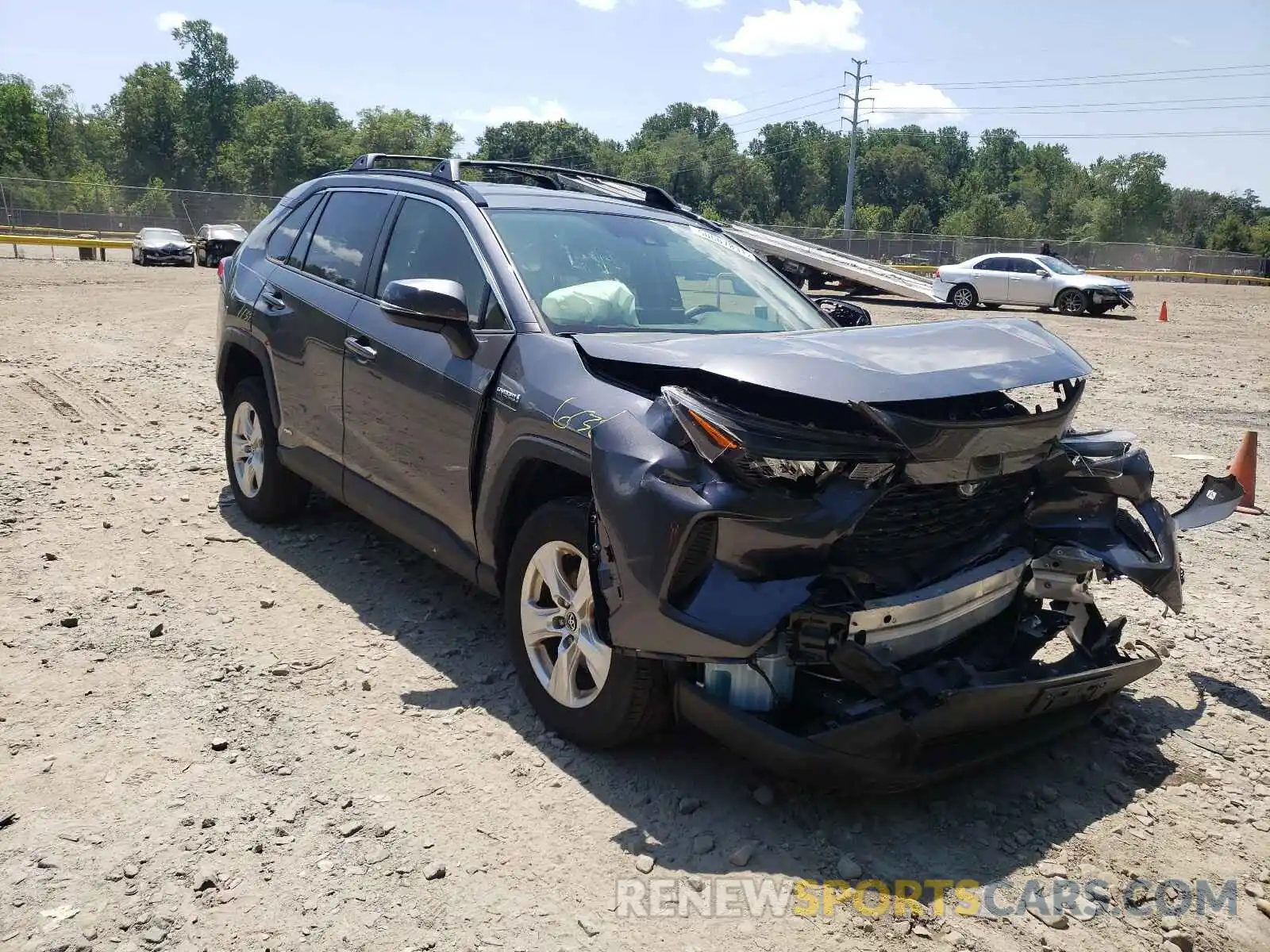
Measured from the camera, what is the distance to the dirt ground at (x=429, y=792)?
9.00 ft

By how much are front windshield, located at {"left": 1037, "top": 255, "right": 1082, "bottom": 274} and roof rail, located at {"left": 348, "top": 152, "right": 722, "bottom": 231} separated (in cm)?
2119

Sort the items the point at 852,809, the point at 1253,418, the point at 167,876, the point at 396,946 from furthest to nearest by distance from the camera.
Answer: the point at 1253,418, the point at 852,809, the point at 167,876, the point at 396,946

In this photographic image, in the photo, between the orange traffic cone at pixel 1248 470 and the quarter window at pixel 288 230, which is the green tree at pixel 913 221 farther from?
the quarter window at pixel 288 230

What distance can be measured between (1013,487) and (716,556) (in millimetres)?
1315

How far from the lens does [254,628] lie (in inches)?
183

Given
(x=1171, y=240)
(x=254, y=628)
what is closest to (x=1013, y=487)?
(x=254, y=628)

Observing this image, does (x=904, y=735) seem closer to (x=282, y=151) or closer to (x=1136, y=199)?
(x=282, y=151)

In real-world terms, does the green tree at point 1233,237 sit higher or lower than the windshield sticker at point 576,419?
higher

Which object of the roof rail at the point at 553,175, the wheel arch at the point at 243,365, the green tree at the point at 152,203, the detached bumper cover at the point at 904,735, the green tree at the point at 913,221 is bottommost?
the detached bumper cover at the point at 904,735

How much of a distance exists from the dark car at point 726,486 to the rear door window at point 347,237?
3 centimetres

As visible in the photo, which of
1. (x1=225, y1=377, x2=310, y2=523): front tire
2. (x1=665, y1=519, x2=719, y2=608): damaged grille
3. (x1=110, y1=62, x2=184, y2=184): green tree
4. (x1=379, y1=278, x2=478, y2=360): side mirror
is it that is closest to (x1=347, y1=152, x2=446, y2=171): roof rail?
(x1=225, y1=377, x2=310, y2=523): front tire

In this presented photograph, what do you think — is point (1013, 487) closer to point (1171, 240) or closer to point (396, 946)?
point (396, 946)

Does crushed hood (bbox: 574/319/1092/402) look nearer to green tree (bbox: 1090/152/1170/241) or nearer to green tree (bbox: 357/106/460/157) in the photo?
green tree (bbox: 357/106/460/157)

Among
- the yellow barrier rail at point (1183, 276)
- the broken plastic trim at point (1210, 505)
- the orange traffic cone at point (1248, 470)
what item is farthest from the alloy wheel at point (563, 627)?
the yellow barrier rail at point (1183, 276)
